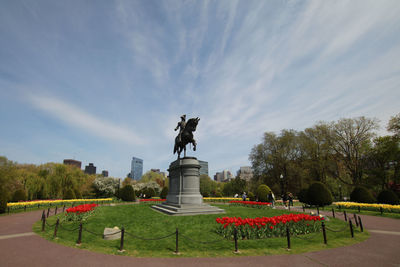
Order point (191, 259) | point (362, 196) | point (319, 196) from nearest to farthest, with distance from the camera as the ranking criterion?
point (191, 259)
point (319, 196)
point (362, 196)

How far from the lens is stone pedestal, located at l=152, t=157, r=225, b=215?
15469mm

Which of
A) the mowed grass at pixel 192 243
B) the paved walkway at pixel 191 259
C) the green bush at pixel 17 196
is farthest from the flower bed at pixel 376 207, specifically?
the green bush at pixel 17 196

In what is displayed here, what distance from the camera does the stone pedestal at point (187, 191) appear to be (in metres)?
15.5

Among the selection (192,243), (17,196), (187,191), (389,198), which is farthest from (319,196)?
(17,196)

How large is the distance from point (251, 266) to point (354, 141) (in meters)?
37.6

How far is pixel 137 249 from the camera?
7.66 metres

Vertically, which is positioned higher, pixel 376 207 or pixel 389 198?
pixel 389 198

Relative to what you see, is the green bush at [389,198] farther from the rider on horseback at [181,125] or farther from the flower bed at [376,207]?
the rider on horseback at [181,125]

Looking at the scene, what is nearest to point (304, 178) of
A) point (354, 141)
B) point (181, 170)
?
point (354, 141)

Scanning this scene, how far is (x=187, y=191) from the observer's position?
16766 millimetres

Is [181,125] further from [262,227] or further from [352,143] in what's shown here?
[352,143]

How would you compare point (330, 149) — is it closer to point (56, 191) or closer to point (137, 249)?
point (137, 249)

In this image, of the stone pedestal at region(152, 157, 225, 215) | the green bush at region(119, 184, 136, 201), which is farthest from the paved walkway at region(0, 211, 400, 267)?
the green bush at region(119, 184, 136, 201)

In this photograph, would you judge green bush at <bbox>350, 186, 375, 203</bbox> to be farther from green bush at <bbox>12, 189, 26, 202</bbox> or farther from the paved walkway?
green bush at <bbox>12, 189, 26, 202</bbox>
